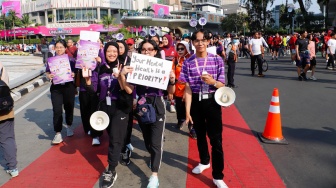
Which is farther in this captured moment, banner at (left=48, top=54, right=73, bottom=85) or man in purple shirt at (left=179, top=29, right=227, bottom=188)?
banner at (left=48, top=54, right=73, bottom=85)

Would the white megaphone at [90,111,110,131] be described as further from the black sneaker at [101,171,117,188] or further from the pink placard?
the pink placard

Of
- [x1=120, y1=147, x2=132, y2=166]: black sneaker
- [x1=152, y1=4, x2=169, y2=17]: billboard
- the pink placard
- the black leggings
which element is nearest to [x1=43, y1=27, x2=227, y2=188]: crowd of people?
[x1=120, y1=147, x2=132, y2=166]: black sneaker

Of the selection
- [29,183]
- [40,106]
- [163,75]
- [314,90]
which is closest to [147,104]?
[163,75]

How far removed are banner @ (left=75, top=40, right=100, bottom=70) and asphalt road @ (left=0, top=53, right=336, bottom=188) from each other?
1.57 metres

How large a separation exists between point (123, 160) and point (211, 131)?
1.54 meters

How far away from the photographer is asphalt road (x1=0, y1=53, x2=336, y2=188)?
4.02m

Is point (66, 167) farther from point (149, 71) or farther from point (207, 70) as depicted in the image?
point (207, 70)

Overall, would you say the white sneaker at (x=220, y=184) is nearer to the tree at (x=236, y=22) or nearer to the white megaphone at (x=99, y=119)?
the white megaphone at (x=99, y=119)

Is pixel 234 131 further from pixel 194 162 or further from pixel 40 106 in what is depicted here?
pixel 40 106

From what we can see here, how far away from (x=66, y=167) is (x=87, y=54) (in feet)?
5.87

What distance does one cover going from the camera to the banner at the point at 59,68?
511 cm

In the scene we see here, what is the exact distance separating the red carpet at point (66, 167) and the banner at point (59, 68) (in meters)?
1.18

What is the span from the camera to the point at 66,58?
17.0ft

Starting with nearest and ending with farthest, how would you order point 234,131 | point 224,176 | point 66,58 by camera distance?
point 224,176
point 66,58
point 234,131
